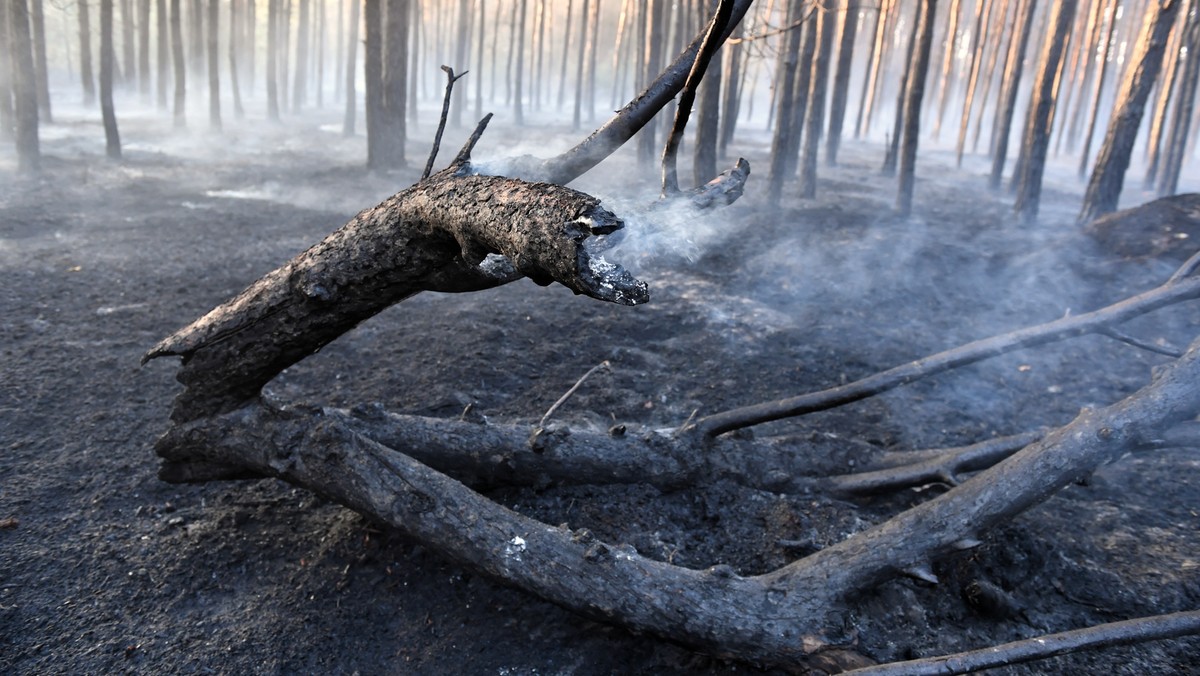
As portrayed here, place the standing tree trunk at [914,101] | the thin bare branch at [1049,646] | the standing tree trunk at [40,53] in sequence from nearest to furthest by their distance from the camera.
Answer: the thin bare branch at [1049,646], the standing tree trunk at [914,101], the standing tree trunk at [40,53]

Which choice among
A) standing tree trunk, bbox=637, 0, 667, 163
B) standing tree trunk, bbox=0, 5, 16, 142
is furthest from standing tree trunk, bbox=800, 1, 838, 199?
standing tree trunk, bbox=0, 5, 16, 142

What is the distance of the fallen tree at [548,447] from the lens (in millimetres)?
2451

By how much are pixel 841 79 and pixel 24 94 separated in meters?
15.3

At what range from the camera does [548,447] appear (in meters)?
3.34

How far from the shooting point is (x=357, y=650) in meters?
2.71

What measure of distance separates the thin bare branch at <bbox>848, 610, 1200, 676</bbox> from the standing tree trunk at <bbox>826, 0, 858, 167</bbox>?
1430cm

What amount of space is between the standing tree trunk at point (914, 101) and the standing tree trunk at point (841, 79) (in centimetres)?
369

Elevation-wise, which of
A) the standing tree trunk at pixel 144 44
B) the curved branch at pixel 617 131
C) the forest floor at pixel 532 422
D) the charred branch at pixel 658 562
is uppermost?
the standing tree trunk at pixel 144 44

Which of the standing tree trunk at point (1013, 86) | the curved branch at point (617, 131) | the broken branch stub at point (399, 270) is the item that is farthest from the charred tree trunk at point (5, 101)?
the standing tree trunk at point (1013, 86)

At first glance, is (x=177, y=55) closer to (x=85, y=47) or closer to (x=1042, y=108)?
(x=85, y=47)

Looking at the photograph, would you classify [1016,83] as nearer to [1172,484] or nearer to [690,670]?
[1172,484]

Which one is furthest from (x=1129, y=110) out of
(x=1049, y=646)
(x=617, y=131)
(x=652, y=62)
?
(x=1049, y=646)

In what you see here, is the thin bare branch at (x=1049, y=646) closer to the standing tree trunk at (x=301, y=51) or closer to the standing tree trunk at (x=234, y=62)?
the standing tree trunk at (x=234, y=62)

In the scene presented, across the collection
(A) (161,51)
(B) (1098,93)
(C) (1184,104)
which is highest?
(B) (1098,93)
